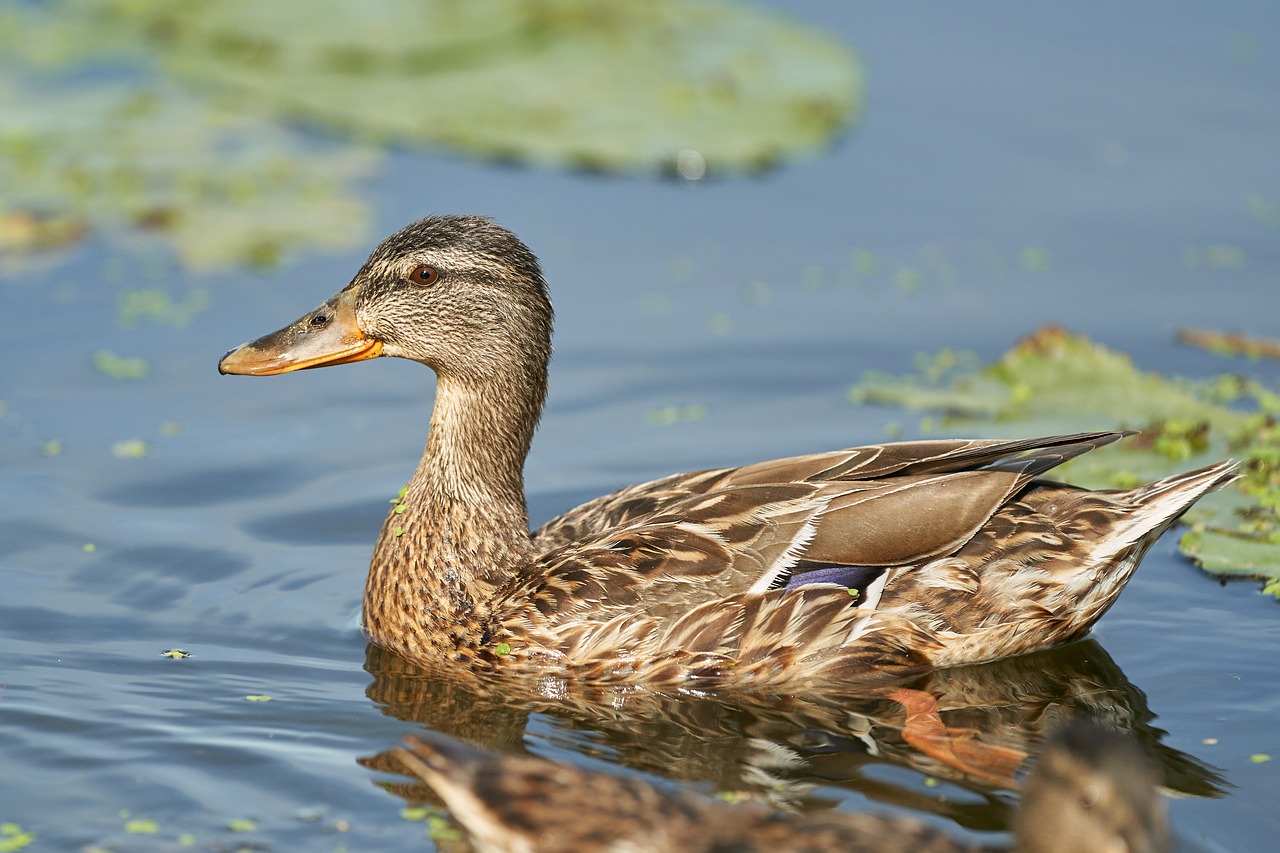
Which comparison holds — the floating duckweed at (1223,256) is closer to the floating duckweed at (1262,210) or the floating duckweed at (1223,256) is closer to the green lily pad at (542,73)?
the floating duckweed at (1262,210)

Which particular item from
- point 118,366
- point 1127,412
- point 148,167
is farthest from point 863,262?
point 148,167

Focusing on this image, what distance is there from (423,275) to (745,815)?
3.45 metres

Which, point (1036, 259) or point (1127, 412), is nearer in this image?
point (1127, 412)

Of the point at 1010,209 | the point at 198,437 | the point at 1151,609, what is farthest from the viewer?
the point at 1010,209

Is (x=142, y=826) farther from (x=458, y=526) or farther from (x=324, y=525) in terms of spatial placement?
(x=324, y=525)

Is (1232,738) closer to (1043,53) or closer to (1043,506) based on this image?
(1043,506)

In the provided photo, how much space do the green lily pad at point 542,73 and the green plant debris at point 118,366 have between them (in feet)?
10.7

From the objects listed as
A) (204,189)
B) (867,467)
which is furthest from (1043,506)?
(204,189)

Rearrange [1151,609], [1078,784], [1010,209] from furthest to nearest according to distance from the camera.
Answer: [1010,209] → [1151,609] → [1078,784]

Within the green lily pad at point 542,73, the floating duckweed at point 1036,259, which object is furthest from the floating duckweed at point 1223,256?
the green lily pad at point 542,73

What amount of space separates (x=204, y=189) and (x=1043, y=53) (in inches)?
273

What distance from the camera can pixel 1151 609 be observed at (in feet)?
25.8

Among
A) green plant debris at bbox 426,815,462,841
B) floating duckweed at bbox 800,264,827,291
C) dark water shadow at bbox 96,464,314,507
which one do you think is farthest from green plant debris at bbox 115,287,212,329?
green plant debris at bbox 426,815,462,841

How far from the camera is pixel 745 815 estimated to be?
5254 mm
